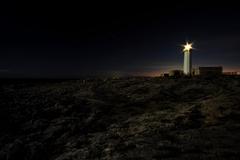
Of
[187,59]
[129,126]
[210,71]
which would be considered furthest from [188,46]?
[129,126]

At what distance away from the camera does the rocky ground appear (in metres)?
7.71

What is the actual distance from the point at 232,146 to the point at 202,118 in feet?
9.88

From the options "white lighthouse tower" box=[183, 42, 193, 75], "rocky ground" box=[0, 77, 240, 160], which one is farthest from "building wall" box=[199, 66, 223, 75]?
"rocky ground" box=[0, 77, 240, 160]

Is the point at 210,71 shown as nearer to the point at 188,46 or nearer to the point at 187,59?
the point at 187,59

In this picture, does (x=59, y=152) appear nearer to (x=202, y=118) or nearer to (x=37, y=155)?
(x=37, y=155)

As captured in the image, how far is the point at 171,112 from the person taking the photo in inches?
461

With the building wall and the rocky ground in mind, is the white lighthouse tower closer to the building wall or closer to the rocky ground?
the building wall

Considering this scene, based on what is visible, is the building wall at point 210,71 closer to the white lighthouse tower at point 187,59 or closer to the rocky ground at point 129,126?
the white lighthouse tower at point 187,59

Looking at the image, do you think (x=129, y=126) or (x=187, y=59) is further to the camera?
(x=187, y=59)

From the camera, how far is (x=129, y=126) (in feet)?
34.1

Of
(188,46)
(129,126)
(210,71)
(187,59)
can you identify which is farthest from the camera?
(188,46)

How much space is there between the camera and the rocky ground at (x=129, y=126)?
7.71 meters

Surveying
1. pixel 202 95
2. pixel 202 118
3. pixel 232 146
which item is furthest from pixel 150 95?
pixel 232 146

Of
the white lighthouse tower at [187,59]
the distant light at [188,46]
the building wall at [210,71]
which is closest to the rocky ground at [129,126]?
the building wall at [210,71]
